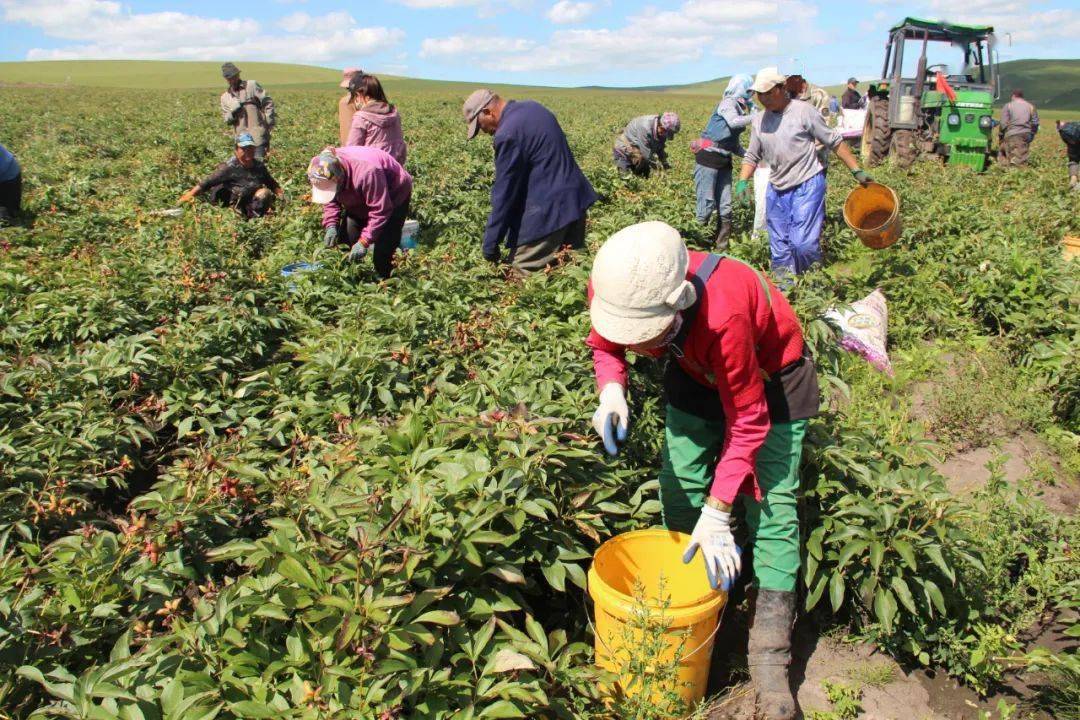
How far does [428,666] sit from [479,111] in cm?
337

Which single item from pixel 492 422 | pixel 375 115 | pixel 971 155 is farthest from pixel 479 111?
pixel 971 155

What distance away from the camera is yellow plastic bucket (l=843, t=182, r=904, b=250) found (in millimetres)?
5603

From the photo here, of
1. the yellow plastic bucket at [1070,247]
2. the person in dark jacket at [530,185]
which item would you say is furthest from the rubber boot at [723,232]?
the yellow plastic bucket at [1070,247]

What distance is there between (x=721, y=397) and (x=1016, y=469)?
2452mm

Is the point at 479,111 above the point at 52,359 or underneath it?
above

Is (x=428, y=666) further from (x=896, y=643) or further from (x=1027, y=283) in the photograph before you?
(x=1027, y=283)

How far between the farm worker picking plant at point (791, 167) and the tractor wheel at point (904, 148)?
7269 mm

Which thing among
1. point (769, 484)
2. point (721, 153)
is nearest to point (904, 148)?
point (721, 153)

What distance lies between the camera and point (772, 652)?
2.37 meters

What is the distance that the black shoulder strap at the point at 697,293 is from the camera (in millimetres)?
2097

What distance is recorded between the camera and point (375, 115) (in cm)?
595

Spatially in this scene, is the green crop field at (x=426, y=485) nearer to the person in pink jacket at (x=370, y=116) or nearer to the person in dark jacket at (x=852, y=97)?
the person in pink jacket at (x=370, y=116)

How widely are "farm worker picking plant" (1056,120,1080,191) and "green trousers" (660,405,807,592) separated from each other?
973cm

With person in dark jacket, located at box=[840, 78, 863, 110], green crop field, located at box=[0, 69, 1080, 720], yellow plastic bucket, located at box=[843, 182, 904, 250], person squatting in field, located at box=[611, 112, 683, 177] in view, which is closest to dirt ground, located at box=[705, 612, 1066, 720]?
green crop field, located at box=[0, 69, 1080, 720]
